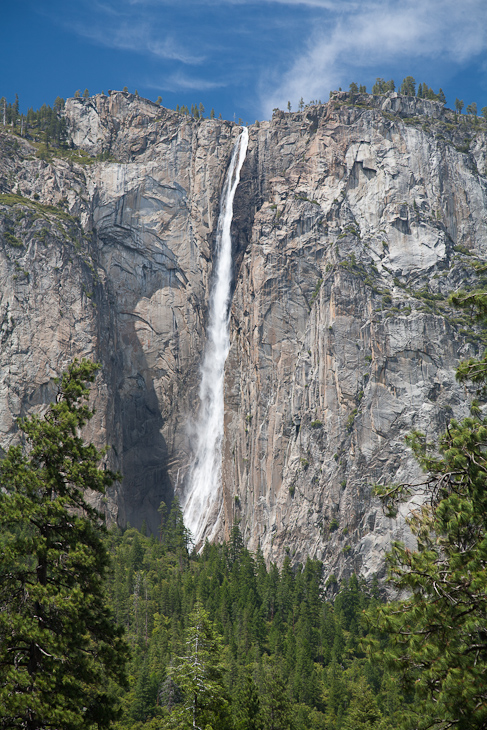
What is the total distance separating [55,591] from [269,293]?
83.6 meters

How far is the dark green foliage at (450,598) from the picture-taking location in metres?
12.3

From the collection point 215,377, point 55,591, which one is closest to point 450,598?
point 55,591

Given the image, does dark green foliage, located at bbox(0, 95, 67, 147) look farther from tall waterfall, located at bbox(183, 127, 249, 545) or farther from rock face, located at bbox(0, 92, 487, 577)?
tall waterfall, located at bbox(183, 127, 249, 545)

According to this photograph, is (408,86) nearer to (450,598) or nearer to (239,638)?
(239,638)

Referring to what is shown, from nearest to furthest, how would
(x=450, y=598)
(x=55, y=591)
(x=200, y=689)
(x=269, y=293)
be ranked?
(x=450, y=598) → (x=55, y=591) → (x=200, y=689) → (x=269, y=293)

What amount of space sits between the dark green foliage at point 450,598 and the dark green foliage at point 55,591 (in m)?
7.20

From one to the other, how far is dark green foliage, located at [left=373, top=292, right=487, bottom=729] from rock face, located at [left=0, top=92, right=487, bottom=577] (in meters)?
62.5

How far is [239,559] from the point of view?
77.7 meters

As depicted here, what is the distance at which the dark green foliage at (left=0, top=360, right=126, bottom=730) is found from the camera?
1492cm

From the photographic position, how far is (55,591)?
16000 mm

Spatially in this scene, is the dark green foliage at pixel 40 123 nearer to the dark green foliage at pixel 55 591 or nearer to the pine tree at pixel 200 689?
the pine tree at pixel 200 689

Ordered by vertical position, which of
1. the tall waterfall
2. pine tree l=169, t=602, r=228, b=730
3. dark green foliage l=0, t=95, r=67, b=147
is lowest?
pine tree l=169, t=602, r=228, b=730

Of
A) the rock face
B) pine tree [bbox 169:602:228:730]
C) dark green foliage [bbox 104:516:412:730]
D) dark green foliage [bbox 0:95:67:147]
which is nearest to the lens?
pine tree [bbox 169:602:228:730]

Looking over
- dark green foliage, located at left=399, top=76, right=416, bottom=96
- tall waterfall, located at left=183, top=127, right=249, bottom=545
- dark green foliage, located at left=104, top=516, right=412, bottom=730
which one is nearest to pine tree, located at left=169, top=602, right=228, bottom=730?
dark green foliage, located at left=104, top=516, right=412, bottom=730
